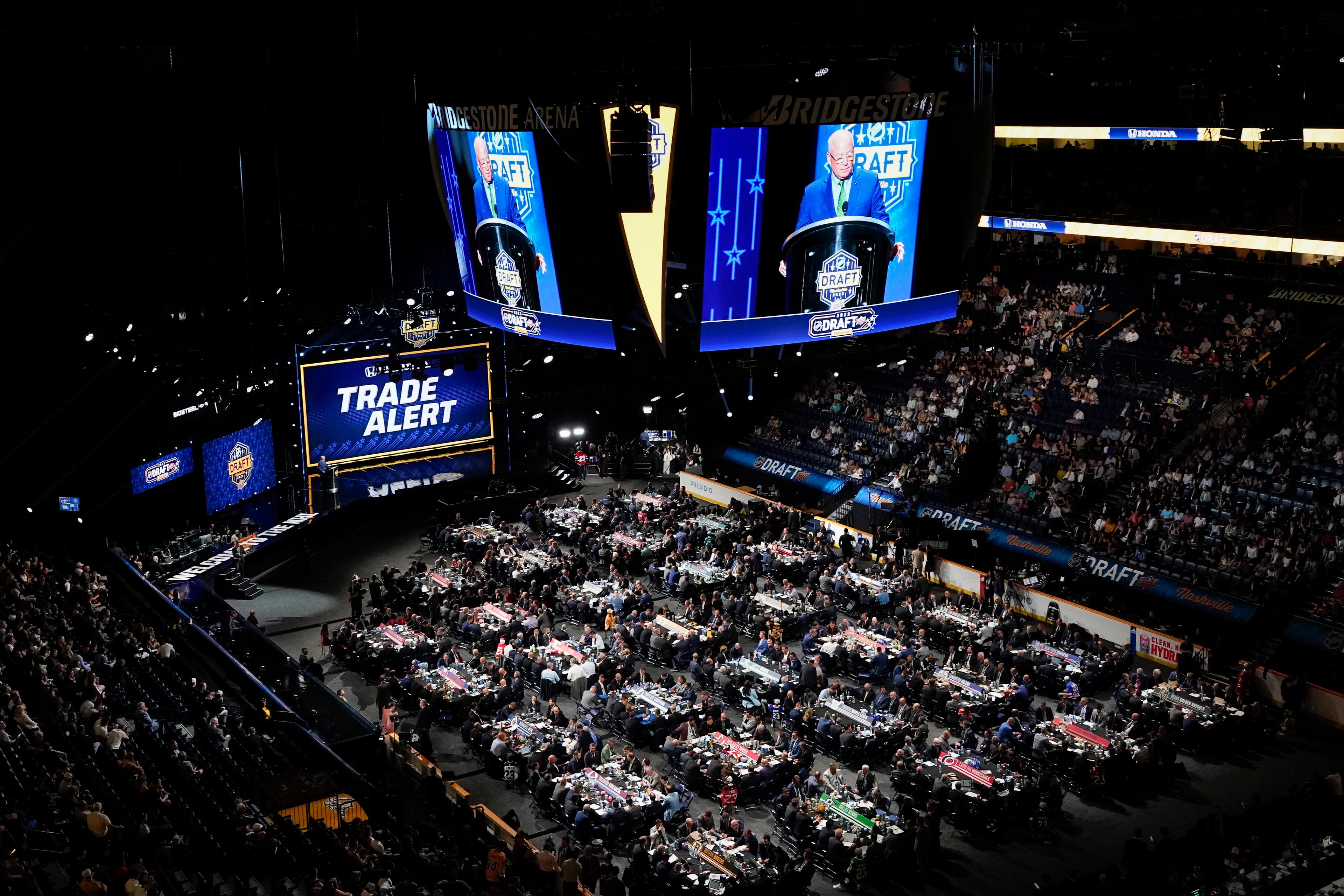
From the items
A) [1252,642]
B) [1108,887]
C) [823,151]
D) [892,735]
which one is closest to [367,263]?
[823,151]

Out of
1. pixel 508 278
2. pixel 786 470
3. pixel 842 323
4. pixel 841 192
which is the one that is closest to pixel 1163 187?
pixel 786 470

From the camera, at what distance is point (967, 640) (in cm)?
2591

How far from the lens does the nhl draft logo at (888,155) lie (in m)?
22.9

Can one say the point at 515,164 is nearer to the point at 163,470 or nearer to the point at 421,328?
the point at 421,328

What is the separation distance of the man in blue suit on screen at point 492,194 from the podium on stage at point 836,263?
5.34 meters

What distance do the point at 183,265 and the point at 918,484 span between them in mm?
20547

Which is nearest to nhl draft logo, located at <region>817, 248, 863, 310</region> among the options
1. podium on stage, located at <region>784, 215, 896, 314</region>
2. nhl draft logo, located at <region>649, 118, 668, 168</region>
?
podium on stage, located at <region>784, 215, 896, 314</region>

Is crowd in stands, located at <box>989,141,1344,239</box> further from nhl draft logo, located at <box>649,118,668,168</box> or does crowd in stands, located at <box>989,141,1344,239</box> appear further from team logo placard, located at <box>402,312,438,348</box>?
team logo placard, located at <box>402,312,438,348</box>

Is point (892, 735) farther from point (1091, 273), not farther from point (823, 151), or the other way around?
point (1091, 273)

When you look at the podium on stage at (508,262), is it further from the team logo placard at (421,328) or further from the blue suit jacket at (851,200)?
the team logo placard at (421,328)

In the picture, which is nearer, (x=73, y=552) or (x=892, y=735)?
(x=892, y=735)

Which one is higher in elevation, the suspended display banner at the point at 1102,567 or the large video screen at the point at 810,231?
the large video screen at the point at 810,231

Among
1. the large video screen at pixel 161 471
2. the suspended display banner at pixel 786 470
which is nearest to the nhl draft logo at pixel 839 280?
the suspended display banner at pixel 786 470

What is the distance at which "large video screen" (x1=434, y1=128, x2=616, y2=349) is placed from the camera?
24.9 meters
